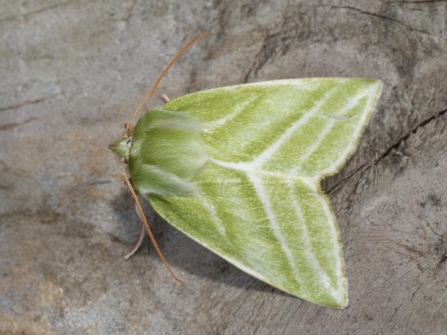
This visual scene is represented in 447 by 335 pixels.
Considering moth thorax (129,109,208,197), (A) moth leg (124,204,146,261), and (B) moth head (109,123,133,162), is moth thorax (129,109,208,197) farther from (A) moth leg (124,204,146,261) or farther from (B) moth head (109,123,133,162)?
(A) moth leg (124,204,146,261)

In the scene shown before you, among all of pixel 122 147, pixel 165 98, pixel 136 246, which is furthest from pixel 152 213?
pixel 165 98

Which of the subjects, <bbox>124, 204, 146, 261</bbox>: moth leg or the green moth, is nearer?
the green moth

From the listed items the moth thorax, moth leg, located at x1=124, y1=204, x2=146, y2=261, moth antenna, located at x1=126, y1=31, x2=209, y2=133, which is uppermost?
moth antenna, located at x1=126, y1=31, x2=209, y2=133

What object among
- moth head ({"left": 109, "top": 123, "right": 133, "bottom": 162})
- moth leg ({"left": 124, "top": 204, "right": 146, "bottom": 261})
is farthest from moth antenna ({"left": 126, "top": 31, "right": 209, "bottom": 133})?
moth leg ({"left": 124, "top": 204, "right": 146, "bottom": 261})

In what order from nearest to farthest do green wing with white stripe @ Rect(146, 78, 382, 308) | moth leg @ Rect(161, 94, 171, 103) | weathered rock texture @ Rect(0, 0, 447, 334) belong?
weathered rock texture @ Rect(0, 0, 447, 334) < green wing with white stripe @ Rect(146, 78, 382, 308) < moth leg @ Rect(161, 94, 171, 103)

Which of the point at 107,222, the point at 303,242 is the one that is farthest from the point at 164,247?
the point at 303,242

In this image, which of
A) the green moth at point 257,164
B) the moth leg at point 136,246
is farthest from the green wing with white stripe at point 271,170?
the moth leg at point 136,246
